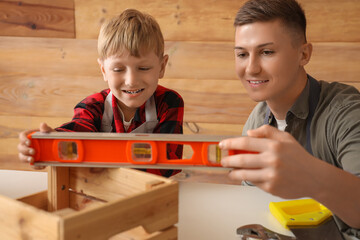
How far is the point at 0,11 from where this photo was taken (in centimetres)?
290

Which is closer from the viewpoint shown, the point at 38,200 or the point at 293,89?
the point at 38,200

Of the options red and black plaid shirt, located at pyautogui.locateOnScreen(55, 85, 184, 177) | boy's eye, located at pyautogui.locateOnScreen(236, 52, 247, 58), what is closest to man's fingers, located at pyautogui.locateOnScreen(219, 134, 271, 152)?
red and black plaid shirt, located at pyautogui.locateOnScreen(55, 85, 184, 177)

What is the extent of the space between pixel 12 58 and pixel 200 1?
4.94 feet

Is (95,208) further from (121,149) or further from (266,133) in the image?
(266,133)

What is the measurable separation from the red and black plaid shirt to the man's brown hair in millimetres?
372

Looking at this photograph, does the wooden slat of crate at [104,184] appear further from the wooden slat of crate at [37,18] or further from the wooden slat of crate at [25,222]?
the wooden slat of crate at [37,18]

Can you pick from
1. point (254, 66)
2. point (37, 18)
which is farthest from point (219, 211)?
point (37, 18)

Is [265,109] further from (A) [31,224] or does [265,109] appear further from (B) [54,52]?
(B) [54,52]

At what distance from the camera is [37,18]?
2.86 m

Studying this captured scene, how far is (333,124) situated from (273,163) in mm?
636

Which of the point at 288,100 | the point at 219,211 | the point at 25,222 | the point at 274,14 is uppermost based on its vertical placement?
the point at 274,14

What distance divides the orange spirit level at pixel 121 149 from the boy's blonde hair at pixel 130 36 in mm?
496

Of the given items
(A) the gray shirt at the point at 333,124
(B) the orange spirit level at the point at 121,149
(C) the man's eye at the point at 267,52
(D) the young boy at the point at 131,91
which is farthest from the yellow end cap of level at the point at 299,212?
(C) the man's eye at the point at 267,52

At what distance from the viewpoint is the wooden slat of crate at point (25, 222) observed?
592 mm
